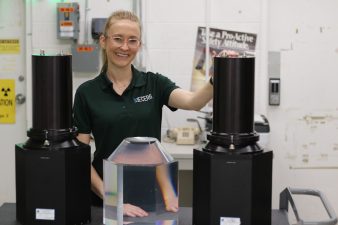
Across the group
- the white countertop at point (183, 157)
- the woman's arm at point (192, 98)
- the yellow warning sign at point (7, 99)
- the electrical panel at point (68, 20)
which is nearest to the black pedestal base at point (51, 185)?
the woman's arm at point (192, 98)

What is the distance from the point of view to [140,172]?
4.76 ft

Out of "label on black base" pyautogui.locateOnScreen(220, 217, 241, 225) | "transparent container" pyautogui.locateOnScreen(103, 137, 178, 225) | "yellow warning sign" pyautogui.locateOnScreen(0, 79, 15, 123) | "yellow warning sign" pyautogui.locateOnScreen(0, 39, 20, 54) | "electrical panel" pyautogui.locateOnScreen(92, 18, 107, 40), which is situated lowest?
"label on black base" pyautogui.locateOnScreen(220, 217, 241, 225)

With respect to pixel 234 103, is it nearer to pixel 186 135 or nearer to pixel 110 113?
pixel 110 113

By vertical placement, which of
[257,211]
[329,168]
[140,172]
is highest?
[140,172]

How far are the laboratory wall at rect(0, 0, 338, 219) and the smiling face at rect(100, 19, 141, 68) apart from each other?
189cm

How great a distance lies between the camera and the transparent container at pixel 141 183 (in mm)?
1447

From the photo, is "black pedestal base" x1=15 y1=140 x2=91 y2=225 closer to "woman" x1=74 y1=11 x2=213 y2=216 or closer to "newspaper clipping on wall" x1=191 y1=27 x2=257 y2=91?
"woman" x1=74 y1=11 x2=213 y2=216

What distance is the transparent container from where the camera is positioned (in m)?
1.45

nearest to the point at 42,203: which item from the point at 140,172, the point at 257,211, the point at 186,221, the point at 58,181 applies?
the point at 58,181

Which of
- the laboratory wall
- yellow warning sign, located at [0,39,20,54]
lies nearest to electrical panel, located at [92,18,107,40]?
the laboratory wall

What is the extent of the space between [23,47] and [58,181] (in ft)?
8.96

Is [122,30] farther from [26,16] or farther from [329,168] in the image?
[329,168]

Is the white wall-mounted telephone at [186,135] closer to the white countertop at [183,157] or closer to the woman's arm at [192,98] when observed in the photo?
the white countertop at [183,157]

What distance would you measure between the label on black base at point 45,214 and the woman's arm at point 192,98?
2.15ft
